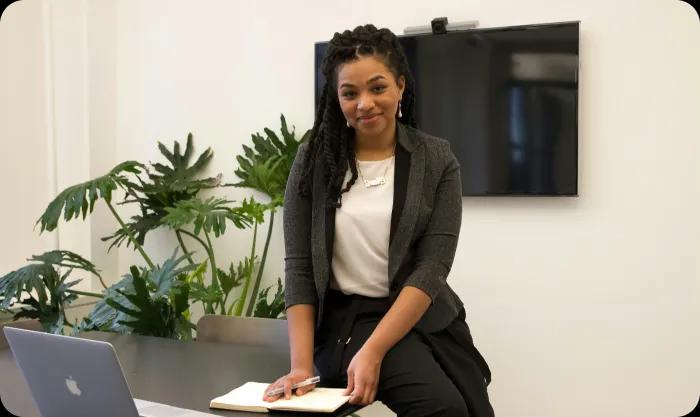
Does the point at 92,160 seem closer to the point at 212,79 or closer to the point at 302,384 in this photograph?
the point at 212,79

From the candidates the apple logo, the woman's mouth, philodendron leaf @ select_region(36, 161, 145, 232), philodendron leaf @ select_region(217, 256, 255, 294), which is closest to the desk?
the apple logo

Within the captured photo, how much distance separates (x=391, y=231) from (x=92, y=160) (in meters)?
2.82

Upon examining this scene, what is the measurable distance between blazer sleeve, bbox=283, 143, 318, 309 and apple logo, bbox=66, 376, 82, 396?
57 cm

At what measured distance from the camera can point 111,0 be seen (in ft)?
13.3

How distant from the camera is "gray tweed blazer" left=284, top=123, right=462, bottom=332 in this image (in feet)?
5.35

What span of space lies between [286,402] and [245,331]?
0.89 meters

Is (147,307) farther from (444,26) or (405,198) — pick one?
(444,26)

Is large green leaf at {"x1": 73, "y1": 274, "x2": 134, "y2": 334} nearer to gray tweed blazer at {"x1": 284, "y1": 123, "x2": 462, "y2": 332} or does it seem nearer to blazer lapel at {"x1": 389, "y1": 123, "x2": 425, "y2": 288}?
gray tweed blazer at {"x1": 284, "y1": 123, "x2": 462, "y2": 332}

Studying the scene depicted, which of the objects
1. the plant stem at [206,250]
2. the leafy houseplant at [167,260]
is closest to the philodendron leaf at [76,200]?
the leafy houseplant at [167,260]

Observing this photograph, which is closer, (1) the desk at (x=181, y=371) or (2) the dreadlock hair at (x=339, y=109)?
(1) the desk at (x=181, y=371)

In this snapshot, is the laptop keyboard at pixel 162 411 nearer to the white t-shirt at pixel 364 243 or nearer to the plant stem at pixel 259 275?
the white t-shirt at pixel 364 243

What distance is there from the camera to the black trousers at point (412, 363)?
1463mm

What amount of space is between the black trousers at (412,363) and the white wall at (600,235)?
151 centimetres

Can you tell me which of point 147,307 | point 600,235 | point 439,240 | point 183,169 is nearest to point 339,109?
point 439,240
